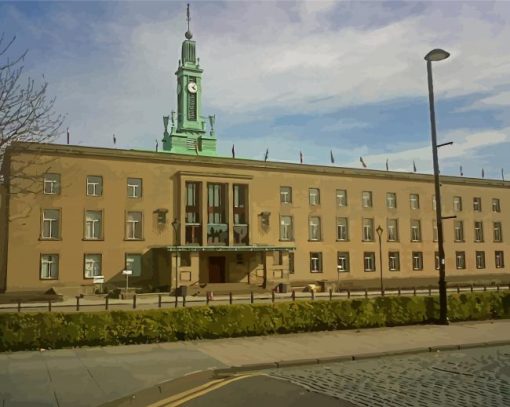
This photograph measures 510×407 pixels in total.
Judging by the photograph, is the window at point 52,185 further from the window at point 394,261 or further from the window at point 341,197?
the window at point 394,261

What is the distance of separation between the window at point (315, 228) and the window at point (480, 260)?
2322 cm

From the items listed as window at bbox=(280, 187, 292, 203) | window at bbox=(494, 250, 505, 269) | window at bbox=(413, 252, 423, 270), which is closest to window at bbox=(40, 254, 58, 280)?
window at bbox=(280, 187, 292, 203)

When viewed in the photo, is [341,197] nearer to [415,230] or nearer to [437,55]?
[415,230]

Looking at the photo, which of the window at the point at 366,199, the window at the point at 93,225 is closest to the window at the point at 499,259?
the window at the point at 366,199

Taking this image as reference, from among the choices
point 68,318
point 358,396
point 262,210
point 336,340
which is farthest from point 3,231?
point 358,396

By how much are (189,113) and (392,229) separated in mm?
31359

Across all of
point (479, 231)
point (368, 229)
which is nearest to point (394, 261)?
point (368, 229)

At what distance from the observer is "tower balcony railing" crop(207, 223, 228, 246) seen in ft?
159

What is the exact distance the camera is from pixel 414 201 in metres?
61.2

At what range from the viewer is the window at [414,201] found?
6088 cm

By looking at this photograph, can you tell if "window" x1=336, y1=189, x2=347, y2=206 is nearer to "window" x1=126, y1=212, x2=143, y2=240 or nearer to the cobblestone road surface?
"window" x1=126, y1=212, x2=143, y2=240

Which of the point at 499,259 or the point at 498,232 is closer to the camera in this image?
the point at 499,259

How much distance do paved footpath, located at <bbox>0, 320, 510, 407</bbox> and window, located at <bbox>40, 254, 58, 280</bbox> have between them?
30996 mm

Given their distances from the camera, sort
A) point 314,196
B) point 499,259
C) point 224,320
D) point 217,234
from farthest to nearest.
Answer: point 499,259
point 314,196
point 217,234
point 224,320
